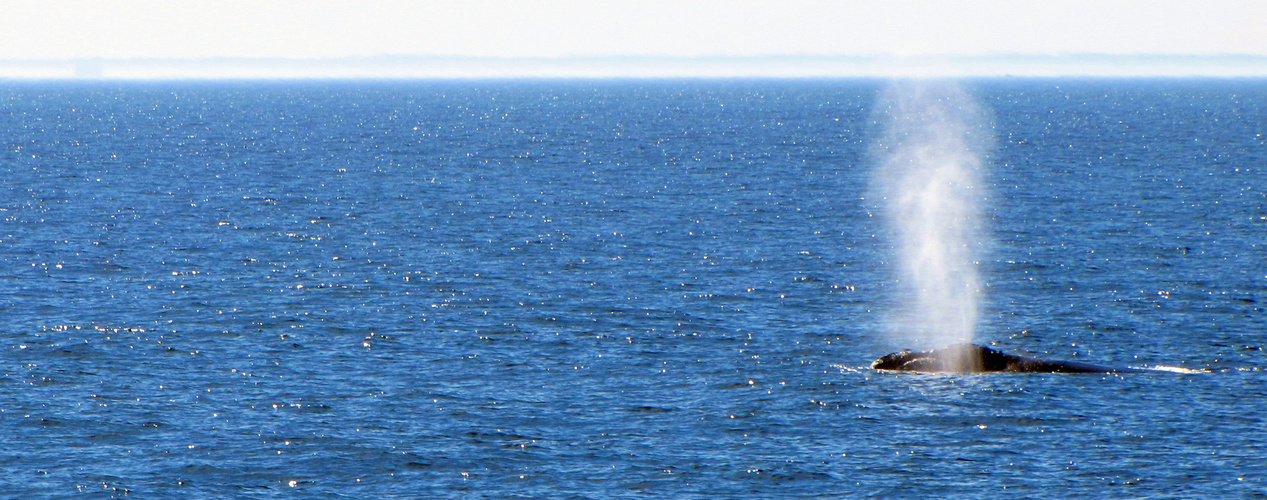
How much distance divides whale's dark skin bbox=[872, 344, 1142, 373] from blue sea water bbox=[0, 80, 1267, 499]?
1.01 metres

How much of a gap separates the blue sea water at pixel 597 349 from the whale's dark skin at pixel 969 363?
39.6 inches

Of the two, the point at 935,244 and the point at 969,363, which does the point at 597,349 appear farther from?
the point at 935,244

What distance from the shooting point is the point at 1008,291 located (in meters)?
72.3

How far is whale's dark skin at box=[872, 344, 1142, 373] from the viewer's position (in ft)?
172

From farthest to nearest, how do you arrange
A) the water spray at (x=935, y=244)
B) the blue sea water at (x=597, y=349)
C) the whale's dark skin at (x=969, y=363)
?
the water spray at (x=935, y=244) → the whale's dark skin at (x=969, y=363) → the blue sea water at (x=597, y=349)

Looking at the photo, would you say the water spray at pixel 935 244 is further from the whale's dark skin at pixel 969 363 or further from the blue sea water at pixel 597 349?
the whale's dark skin at pixel 969 363

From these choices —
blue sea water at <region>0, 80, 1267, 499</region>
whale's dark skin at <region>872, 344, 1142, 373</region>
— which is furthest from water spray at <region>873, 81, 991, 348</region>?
whale's dark skin at <region>872, 344, 1142, 373</region>

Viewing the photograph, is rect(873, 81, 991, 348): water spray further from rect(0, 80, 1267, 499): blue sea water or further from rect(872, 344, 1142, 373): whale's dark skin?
rect(872, 344, 1142, 373): whale's dark skin

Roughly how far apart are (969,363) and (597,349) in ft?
46.5

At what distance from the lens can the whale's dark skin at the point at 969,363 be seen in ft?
172

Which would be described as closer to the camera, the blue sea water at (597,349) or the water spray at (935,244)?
the blue sea water at (597,349)

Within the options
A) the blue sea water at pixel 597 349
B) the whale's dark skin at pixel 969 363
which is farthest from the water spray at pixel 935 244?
the whale's dark skin at pixel 969 363

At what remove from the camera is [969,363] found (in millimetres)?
52625

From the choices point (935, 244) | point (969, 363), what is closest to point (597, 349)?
point (969, 363)
